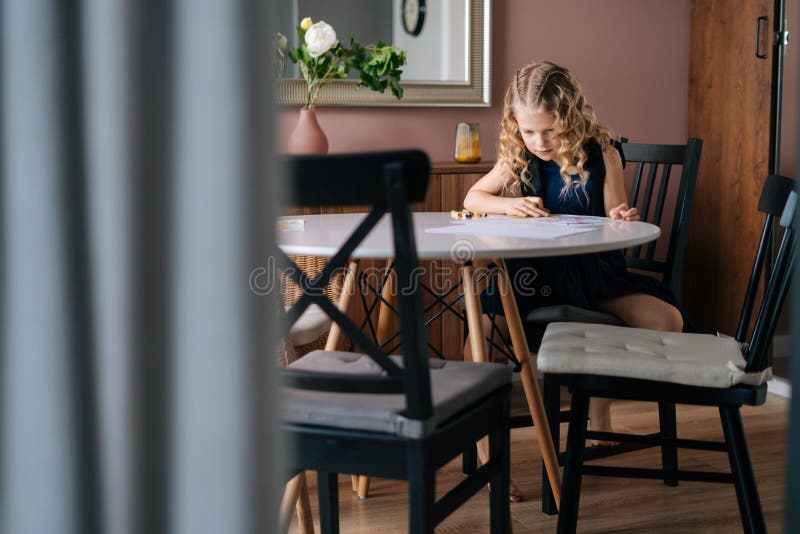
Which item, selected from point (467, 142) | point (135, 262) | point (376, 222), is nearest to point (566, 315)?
point (467, 142)

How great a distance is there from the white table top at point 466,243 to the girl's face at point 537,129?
0.42 metres

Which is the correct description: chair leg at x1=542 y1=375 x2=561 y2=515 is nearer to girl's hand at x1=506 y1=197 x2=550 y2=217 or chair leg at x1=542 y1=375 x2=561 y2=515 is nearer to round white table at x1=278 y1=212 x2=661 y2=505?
round white table at x1=278 y1=212 x2=661 y2=505

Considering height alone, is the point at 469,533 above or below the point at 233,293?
below

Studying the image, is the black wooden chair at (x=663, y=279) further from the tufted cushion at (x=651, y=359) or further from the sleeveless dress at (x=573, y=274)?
the tufted cushion at (x=651, y=359)

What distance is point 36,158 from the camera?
0.75 m

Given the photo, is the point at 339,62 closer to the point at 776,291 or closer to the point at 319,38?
the point at 319,38

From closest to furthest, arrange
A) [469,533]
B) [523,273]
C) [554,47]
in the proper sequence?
[469,533], [523,273], [554,47]

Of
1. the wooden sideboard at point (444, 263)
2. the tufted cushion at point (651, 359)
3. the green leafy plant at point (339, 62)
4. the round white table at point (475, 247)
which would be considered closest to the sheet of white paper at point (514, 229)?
the round white table at point (475, 247)

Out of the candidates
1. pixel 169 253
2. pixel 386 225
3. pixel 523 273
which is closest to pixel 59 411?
pixel 169 253

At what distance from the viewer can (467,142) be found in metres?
3.27

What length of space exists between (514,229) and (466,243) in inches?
12.8

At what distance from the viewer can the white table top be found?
1.63 meters

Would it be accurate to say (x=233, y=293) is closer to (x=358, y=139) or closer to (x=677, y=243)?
(x=677, y=243)

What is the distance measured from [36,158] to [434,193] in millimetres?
2448
